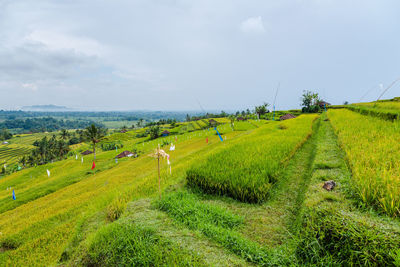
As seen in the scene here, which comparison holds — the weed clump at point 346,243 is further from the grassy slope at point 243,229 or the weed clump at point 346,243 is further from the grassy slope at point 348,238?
the grassy slope at point 243,229

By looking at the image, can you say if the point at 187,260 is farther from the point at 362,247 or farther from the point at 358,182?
the point at 358,182

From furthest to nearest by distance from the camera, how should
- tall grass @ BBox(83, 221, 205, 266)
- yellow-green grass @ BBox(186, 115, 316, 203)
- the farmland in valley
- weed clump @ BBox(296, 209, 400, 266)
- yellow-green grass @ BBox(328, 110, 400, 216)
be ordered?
yellow-green grass @ BBox(186, 115, 316, 203)
yellow-green grass @ BBox(328, 110, 400, 216)
tall grass @ BBox(83, 221, 205, 266)
the farmland in valley
weed clump @ BBox(296, 209, 400, 266)

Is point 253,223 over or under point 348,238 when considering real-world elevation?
under

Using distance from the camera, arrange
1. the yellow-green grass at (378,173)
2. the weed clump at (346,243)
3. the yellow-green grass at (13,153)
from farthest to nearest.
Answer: the yellow-green grass at (13,153) → the yellow-green grass at (378,173) → the weed clump at (346,243)

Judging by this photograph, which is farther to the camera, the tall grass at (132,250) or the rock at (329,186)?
the rock at (329,186)

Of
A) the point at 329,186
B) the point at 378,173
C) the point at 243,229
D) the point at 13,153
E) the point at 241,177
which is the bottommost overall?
the point at 13,153

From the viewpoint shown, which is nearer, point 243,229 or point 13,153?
point 243,229

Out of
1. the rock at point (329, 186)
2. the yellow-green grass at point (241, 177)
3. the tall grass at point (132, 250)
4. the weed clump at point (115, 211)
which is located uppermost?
the rock at point (329, 186)

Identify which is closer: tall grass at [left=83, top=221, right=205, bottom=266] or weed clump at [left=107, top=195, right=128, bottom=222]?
tall grass at [left=83, top=221, right=205, bottom=266]

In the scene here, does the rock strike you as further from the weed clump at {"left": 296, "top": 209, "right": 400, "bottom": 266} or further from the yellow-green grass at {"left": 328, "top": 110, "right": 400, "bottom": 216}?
the weed clump at {"left": 296, "top": 209, "right": 400, "bottom": 266}

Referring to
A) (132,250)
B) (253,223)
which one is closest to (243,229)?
(253,223)

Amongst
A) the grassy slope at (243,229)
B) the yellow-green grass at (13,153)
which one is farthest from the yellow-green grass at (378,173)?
the yellow-green grass at (13,153)

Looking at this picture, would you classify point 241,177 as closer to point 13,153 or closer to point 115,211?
point 115,211

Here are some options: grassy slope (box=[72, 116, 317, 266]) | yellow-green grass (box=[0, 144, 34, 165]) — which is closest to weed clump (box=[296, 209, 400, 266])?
grassy slope (box=[72, 116, 317, 266])
